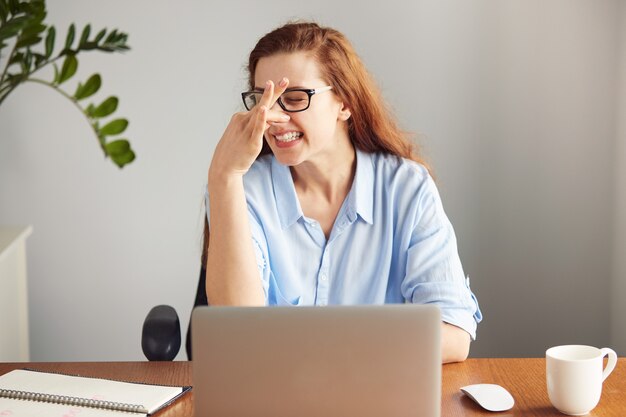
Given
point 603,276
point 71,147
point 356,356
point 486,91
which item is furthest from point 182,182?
point 356,356

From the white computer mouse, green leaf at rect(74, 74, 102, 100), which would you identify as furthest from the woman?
green leaf at rect(74, 74, 102, 100)

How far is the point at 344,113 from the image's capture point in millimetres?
1955

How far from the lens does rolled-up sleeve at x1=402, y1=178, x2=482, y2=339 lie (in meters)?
1.69

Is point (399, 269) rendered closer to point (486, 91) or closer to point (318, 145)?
point (318, 145)

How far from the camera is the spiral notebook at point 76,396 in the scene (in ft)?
4.20

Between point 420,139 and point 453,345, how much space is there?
128 cm

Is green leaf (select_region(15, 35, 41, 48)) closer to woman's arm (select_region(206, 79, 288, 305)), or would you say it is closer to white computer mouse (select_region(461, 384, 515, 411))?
woman's arm (select_region(206, 79, 288, 305))

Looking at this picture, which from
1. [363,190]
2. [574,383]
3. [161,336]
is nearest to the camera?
A: [574,383]

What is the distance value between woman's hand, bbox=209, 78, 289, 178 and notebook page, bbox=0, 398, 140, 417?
60 centimetres

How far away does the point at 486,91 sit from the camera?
8.86ft

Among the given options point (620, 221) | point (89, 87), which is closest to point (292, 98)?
point (89, 87)

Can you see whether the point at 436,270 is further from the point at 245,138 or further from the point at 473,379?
the point at 245,138

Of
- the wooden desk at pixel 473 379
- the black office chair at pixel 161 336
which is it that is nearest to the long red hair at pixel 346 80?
the black office chair at pixel 161 336

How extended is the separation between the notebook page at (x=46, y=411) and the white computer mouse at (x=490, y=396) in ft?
1.74
